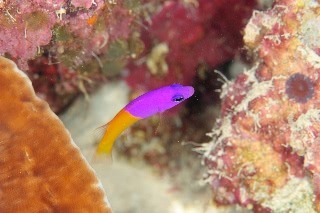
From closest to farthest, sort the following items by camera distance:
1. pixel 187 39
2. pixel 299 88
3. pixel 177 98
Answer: pixel 177 98
pixel 299 88
pixel 187 39

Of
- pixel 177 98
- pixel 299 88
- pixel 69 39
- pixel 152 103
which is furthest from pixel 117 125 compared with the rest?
pixel 299 88

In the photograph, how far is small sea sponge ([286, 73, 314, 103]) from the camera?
2730 mm

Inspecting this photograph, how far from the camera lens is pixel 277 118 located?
112 inches

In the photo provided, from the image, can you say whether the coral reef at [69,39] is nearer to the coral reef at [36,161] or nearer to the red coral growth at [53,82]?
the red coral growth at [53,82]

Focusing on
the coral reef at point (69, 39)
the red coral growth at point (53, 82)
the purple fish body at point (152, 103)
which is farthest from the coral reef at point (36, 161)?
the red coral growth at point (53, 82)

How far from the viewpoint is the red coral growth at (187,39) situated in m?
3.53

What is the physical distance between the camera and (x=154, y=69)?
3787mm

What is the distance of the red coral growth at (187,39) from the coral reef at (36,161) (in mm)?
1470

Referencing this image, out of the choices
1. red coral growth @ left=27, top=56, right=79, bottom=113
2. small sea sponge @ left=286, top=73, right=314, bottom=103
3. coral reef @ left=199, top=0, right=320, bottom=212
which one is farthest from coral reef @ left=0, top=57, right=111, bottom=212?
small sea sponge @ left=286, top=73, right=314, bottom=103

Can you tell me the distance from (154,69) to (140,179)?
1.14 meters

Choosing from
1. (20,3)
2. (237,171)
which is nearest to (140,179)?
(237,171)

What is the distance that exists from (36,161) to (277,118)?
72.0 inches

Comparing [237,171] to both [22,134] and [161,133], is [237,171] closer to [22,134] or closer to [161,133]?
[161,133]

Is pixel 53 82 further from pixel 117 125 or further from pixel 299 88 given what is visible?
pixel 299 88
